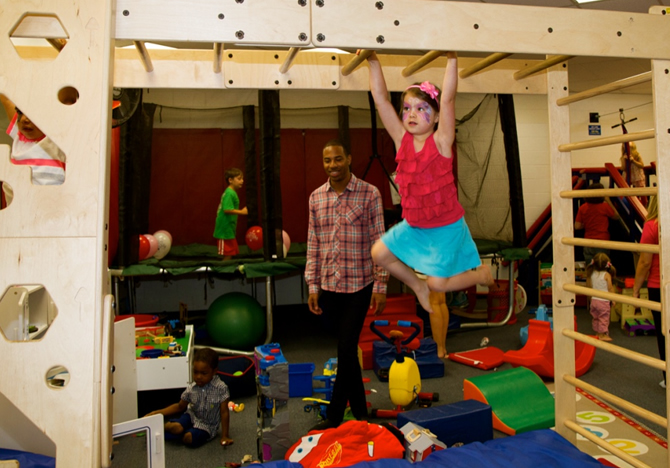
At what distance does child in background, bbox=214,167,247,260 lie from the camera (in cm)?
580

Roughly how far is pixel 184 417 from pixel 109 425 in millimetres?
1800

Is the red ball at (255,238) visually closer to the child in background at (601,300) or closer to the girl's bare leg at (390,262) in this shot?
the child in background at (601,300)

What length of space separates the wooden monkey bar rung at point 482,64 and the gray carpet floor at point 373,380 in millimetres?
1961

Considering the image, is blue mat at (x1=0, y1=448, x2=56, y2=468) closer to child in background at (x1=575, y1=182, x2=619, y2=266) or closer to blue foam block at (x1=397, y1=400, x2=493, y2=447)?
blue foam block at (x1=397, y1=400, x2=493, y2=447)

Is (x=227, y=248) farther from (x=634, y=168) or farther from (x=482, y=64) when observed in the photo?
(x=634, y=168)

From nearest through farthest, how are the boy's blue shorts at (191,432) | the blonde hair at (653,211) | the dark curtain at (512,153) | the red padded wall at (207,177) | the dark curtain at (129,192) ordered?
the boy's blue shorts at (191,432)
the blonde hair at (653,211)
the dark curtain at (129,192)
the dark curtain at (512,153)
the red padded wall at (207,177)

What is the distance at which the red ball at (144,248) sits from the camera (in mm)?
5668

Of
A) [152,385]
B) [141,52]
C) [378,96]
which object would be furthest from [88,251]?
[152,385]

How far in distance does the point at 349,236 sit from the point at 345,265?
0.18 meters

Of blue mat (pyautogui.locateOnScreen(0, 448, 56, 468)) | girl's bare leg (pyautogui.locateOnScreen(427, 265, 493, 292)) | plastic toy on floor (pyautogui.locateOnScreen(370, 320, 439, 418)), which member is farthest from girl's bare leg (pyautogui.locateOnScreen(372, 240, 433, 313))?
blue mat (pyautogui.locateOnScreen(0, 448, 56, 468))

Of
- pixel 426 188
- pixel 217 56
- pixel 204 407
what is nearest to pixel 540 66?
pixel 426 188

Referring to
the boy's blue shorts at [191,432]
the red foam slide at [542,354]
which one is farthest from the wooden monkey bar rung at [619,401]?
the boy's blue shorts at [191,432]

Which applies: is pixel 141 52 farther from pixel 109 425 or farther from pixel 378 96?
pixel 109 425

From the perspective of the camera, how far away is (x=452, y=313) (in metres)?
6.87
